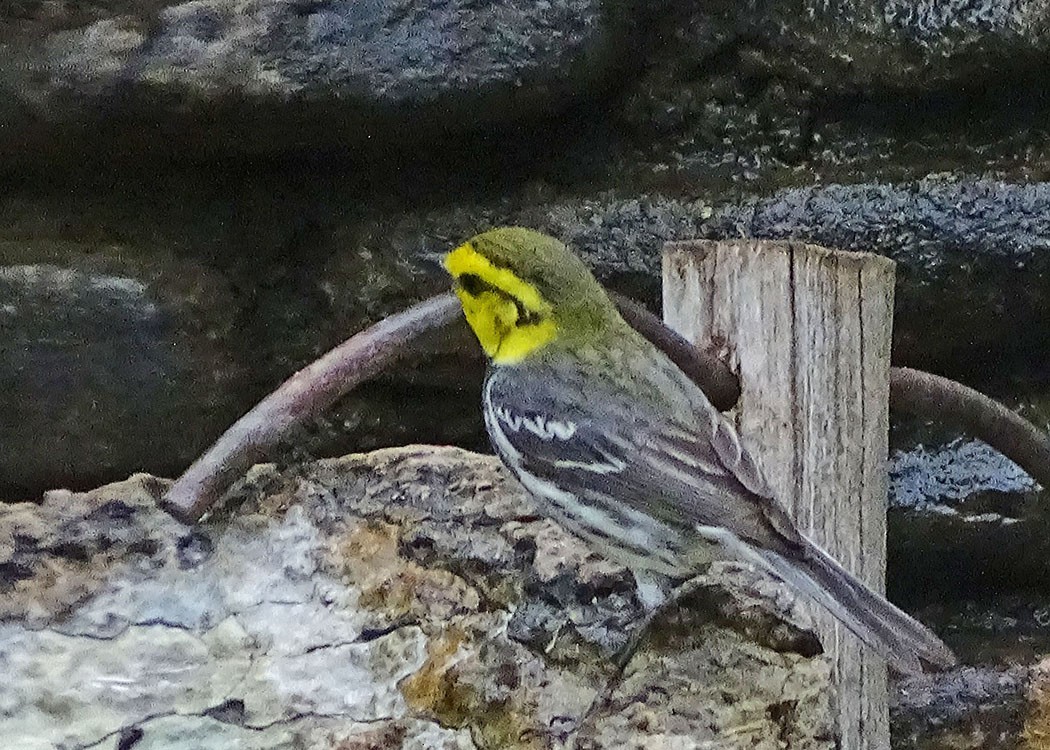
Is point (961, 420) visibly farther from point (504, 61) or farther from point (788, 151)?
point (504, 61)

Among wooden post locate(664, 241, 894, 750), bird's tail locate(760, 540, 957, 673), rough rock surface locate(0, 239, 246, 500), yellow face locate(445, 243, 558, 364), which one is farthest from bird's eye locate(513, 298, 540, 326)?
rough rock surface locate(0, 239, 246, 500)

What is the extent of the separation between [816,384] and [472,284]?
0.30 m

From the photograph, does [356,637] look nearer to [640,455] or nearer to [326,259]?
[640,455]

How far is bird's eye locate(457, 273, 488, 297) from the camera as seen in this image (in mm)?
911

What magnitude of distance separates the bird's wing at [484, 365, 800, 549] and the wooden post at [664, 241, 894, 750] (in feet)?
0.15

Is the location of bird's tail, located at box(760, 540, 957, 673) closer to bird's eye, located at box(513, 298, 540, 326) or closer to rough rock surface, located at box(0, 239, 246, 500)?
bird's eye, located at box(513, 298, 540, 326)

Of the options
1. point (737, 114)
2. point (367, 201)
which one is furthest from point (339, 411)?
point (737, 114)

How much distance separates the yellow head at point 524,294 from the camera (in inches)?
35.6

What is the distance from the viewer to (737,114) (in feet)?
4.33

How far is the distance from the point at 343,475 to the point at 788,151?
2.37 feet

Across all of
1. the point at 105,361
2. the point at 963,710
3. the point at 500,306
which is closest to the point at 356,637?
the point at 500,306

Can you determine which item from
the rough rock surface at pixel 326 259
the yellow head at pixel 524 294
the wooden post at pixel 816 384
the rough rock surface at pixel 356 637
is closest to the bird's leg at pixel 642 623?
the rough rock surface at pixel 356 637

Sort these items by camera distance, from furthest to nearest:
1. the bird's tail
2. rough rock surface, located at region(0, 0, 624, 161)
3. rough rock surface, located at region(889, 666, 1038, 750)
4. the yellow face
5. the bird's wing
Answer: rough rock surface, located at region(889, 666, 1038, 750), rough rock surface, located at region(0, 0, 624, 161), the yellow face, the bird's wing, the bird's tail

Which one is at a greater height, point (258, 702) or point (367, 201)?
point (367, 201)
